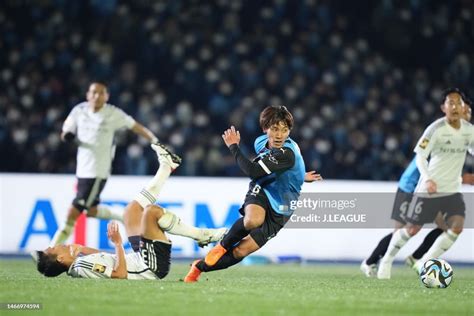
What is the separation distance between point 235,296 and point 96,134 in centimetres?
520

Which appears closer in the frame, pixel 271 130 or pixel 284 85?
pixel 271 130

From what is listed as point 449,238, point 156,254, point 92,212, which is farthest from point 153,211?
point 449,238

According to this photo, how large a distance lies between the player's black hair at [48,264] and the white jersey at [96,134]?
3528mm

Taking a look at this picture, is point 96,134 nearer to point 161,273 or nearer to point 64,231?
point 64,231

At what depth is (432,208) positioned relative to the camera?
1156 centimetres

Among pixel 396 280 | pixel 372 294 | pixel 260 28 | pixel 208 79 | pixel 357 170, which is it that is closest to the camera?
pixel 372 294

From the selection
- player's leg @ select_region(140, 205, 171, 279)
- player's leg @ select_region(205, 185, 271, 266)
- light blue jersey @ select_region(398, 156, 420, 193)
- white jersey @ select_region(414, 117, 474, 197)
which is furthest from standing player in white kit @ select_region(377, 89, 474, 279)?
player's leg @ select_region(140, 205, 171, 279)

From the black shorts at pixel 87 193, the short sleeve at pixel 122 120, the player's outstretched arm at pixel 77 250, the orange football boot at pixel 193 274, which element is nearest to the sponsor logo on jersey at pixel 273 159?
the orange football boot at pixel 193 274

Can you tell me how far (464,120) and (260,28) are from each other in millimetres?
9665

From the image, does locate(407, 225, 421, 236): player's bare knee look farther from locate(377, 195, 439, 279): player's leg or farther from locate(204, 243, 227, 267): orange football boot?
locate(204, 243, 227, 267): orange football boot

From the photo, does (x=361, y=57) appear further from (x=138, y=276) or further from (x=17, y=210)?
(x=138, y=276)

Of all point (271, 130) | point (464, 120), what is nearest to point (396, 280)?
point (464, 120)

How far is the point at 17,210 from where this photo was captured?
14.7 meters

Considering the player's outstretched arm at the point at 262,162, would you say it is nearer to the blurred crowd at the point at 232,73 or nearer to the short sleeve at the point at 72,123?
the short sleeve at the point at 72,123
